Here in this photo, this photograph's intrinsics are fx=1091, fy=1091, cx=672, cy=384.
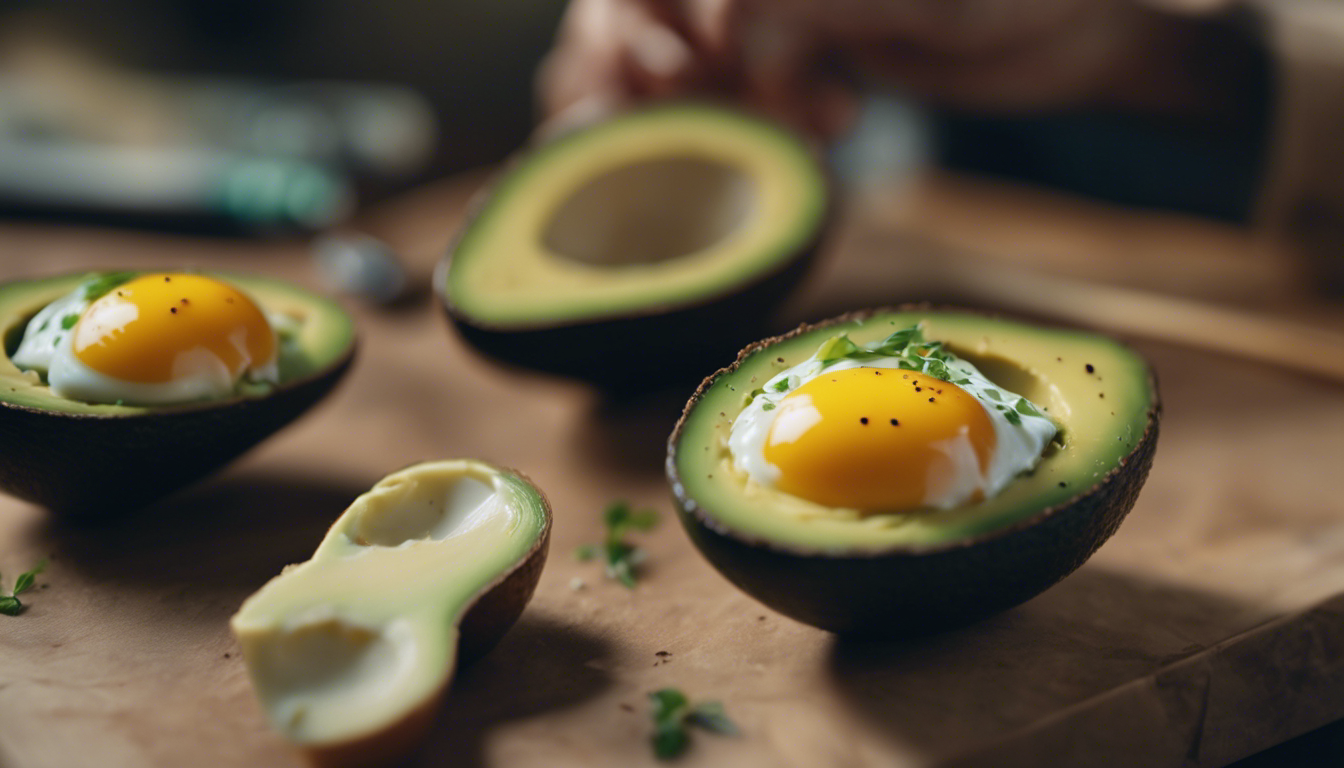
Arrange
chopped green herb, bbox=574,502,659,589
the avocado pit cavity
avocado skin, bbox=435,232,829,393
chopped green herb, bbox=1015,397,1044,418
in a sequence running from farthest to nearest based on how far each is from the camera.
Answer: the avocado pit cavity → avocado skin, bbox=435,232,829,393 → chopped green herb, bbox=574,502,659,589 → chopped green herb, bbox=1015,397,1044,418

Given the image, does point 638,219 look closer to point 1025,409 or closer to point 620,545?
point 620,545

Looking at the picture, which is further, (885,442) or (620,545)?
(620,545)

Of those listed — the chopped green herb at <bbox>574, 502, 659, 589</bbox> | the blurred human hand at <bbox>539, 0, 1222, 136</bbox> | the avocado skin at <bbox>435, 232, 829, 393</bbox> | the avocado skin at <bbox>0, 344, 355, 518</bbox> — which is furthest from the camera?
the blurred human hand at <bbox>539, 0, 1222, 136</bbox>

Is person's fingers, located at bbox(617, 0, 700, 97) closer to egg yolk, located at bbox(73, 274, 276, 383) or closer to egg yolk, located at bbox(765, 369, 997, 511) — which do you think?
egg yolk, located at bbox(73, 274, 276, 383)

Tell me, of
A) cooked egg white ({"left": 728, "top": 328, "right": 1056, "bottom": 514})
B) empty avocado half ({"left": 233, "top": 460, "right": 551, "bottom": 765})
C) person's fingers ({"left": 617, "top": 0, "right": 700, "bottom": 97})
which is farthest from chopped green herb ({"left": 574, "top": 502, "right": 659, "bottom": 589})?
person's fingers ({"left": 617, "top": 0, "right": 700, "bottom": 97})

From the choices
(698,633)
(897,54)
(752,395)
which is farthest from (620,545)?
(897,54)
